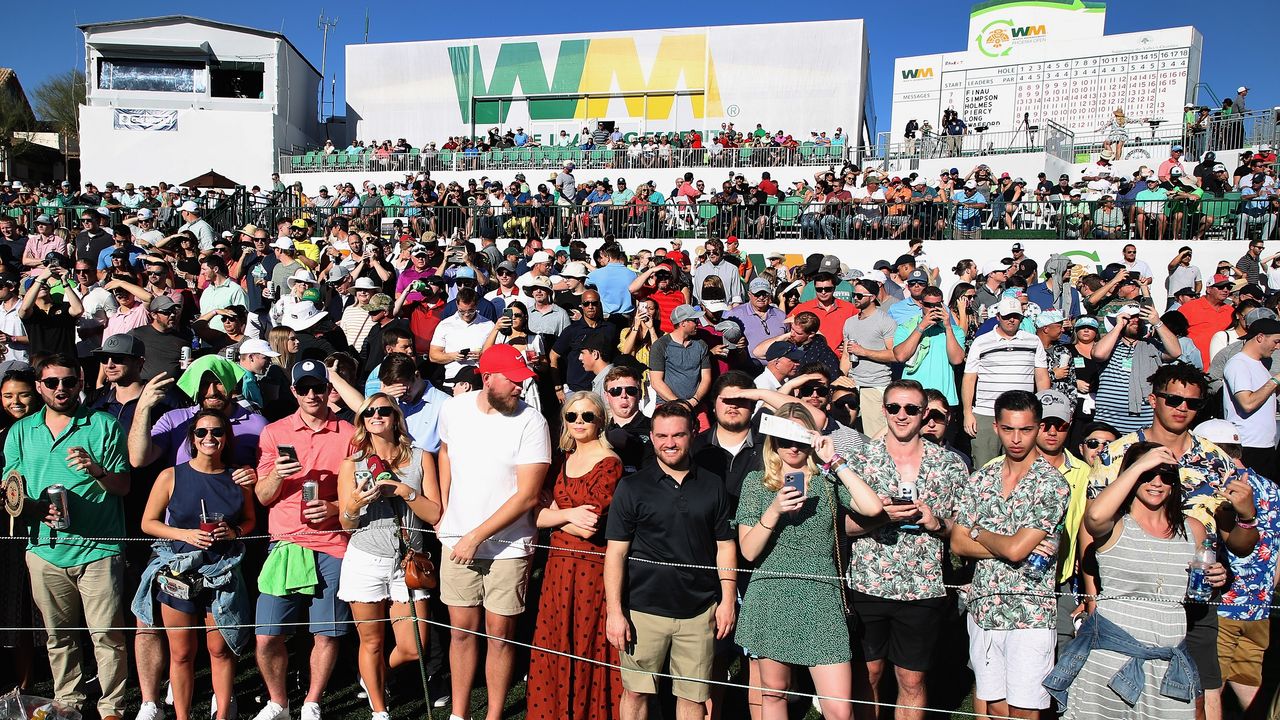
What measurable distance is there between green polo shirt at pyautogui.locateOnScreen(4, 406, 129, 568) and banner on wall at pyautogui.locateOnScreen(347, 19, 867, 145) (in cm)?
2907

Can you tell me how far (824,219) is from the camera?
18.4 metres

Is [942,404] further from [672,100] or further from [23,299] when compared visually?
[672,100]

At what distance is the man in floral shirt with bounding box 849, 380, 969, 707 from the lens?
4.26 m

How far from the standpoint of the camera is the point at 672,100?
1335 inches

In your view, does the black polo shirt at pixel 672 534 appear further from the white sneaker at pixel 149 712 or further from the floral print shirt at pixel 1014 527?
the white sneaker at pixel 149 712

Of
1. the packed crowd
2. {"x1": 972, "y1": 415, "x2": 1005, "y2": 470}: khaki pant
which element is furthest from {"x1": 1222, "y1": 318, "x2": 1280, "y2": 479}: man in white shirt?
the packed crowd

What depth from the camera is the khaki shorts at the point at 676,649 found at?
14.0 ft

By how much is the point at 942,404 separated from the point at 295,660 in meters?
4.12

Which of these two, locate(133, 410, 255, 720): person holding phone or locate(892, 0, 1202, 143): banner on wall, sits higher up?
locate(892, 0, 1202, 143): banner on wall

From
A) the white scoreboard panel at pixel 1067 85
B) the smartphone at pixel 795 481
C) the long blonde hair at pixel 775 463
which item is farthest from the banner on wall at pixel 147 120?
the smartphone at pixel 795 481

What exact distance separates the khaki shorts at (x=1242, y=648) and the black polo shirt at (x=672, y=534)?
2.48m

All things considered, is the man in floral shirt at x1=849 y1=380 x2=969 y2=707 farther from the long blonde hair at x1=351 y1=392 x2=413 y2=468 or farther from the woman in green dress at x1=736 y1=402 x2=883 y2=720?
the long blonde hair at x1=351 y1=392 x2=413 y2=468

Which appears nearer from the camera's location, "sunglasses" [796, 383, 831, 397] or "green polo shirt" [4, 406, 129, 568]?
"green polo shirt" [4, 406, 129, 568]

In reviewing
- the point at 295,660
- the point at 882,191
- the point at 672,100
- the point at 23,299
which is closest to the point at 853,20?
the point at 672,100
